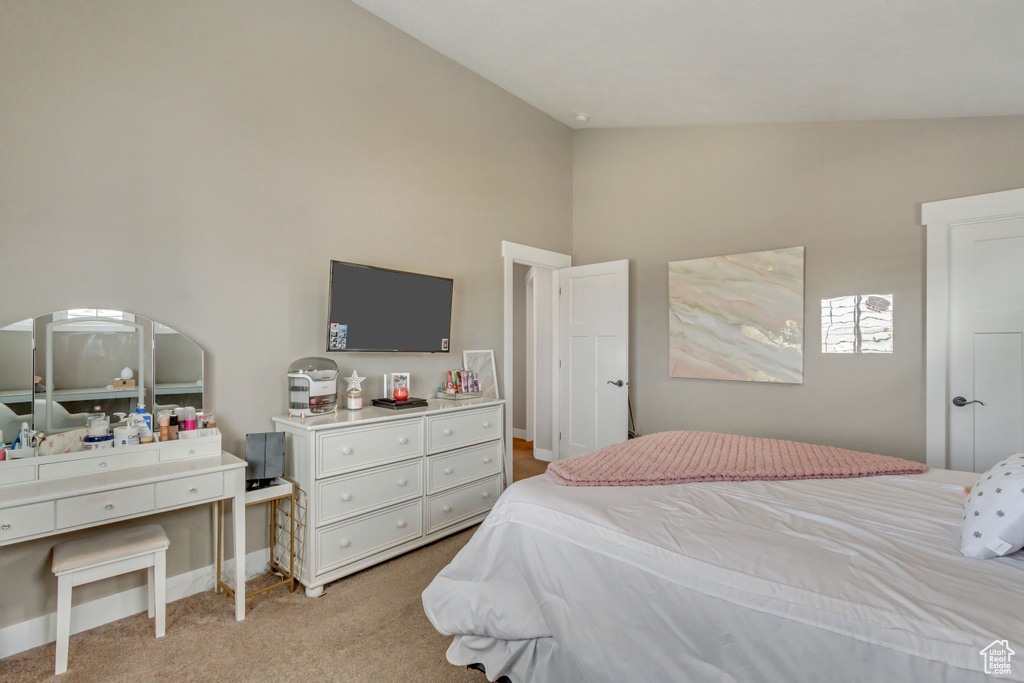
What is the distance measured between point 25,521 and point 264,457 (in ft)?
2.83

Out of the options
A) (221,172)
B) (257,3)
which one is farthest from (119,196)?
(257,3)

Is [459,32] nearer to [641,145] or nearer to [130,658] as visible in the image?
[641,145]

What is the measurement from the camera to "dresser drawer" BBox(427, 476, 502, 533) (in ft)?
9.84

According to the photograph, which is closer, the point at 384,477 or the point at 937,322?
the point at 384,477

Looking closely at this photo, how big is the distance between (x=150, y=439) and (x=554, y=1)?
9.79ft

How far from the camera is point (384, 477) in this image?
8.89 feet

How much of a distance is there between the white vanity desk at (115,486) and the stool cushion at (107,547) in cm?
17

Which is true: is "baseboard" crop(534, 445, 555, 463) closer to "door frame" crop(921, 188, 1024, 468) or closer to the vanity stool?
"door frame" crop(921, 188, 1024, 468)

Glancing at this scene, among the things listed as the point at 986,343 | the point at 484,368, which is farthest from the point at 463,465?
the point at 986,343

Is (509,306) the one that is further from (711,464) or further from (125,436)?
(125,436)

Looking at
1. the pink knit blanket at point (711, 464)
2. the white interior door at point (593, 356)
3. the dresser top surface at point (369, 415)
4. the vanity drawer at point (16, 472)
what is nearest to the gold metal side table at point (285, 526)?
the dresser top surface at point (369, 415)

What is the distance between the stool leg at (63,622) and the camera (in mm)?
1820

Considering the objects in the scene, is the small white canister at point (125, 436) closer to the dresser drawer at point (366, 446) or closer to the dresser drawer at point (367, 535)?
the dresser drawer at point (366, 446)

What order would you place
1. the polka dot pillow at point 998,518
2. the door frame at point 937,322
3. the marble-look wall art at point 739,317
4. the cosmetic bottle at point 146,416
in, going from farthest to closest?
the marble-look wall art at point 739,317 < the door frame at point 937,322 < the cosmetic bottle at point 146,416 < the polka dot pillow at point 998,518
